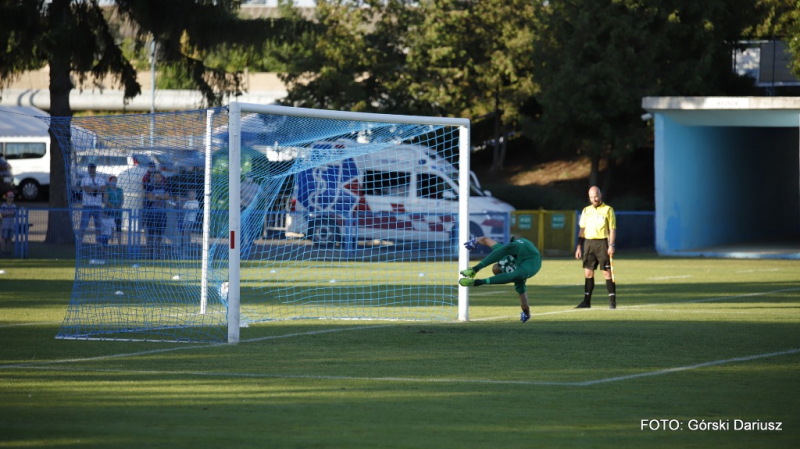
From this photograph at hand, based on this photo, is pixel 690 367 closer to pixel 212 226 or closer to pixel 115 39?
pixel 212 226

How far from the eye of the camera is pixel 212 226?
14500mm

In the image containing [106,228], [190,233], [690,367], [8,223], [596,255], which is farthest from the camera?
[8,223]

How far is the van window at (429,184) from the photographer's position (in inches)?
1080

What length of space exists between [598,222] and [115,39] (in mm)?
19423

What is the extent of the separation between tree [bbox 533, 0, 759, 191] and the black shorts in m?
23.9

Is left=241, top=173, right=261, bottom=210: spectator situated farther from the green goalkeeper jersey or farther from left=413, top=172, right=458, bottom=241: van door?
left=413, top=172, right=458, bottom=241: van door

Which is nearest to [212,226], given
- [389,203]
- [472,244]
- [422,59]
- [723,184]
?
[472,244]

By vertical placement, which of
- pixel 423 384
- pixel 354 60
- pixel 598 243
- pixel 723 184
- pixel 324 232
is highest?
pixel 354 60

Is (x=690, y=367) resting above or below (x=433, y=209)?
below

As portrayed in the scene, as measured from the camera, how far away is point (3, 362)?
973cm

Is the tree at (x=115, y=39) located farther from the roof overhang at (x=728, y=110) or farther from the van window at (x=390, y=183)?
the roof overhang at (x=728, y=110)

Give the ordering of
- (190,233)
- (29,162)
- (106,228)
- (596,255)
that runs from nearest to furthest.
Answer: (596,255) < (106,228) < (190,233) < (29,162)

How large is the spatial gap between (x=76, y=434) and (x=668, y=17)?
3492 cm

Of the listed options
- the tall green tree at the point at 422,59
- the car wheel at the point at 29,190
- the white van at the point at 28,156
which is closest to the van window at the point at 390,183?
the tall green tree at the point at 422,59
